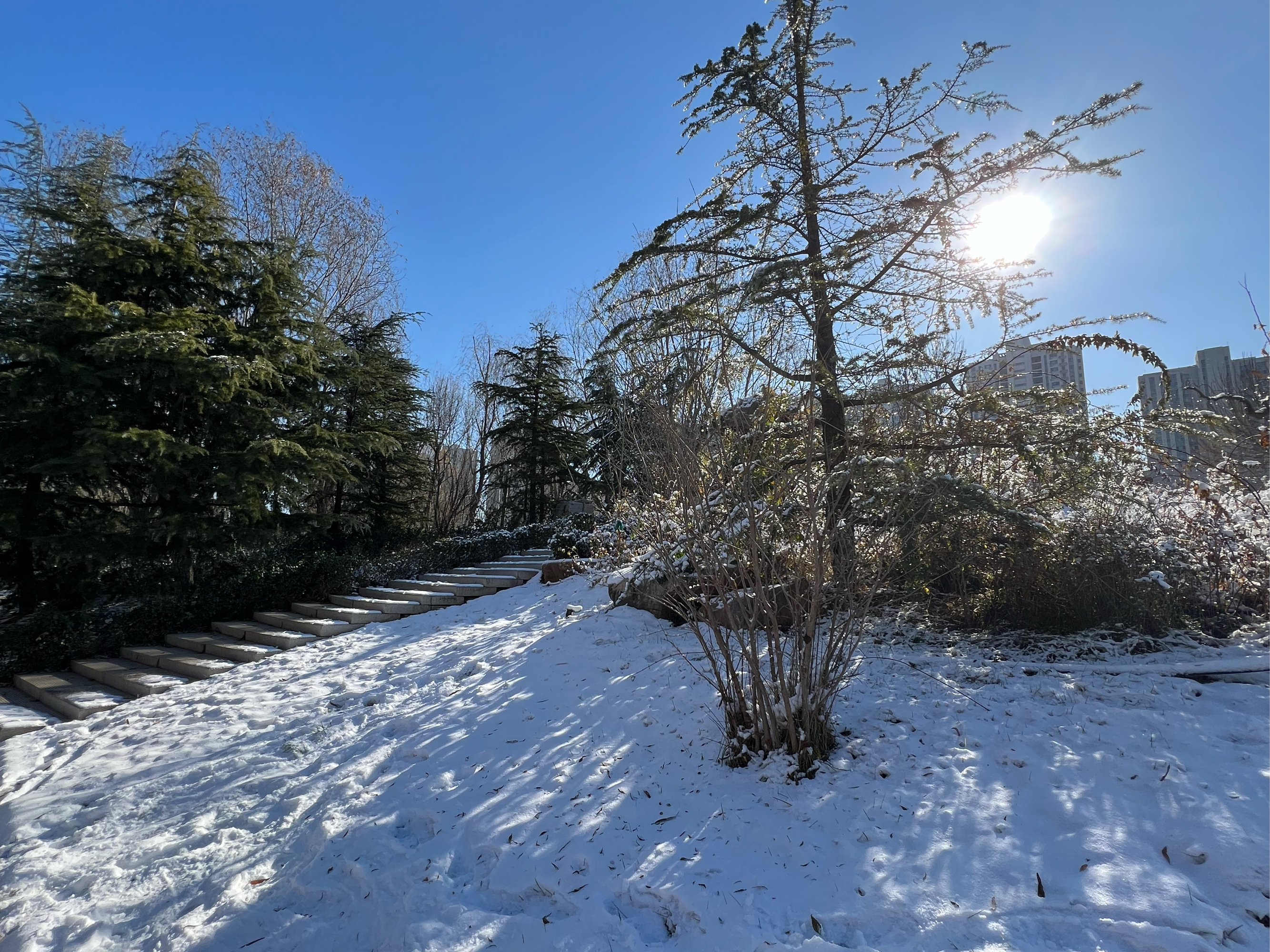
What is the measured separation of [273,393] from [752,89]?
778cm

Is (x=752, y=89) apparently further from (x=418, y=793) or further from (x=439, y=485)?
(x=439, y=485)

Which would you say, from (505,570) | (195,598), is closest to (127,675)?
(195,598)

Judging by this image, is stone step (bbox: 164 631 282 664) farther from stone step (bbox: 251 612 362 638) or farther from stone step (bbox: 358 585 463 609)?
stone step (bbox: 358 585 463 609)

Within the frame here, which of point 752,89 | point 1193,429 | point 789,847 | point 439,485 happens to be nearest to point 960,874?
point 789,847

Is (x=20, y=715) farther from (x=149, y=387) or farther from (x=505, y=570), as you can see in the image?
(x=505, y=570)

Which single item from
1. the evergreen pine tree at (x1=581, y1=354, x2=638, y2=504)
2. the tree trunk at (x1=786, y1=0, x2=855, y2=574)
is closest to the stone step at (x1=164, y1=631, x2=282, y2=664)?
the evergreen pine tree at (x1=581, y1=354, x2=638, y2=504)

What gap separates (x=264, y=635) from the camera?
23.5 feet

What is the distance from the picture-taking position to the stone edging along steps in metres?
5.82

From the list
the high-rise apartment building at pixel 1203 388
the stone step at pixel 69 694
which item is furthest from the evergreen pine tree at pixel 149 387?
the high-rise apartment building at pixel 1203 388

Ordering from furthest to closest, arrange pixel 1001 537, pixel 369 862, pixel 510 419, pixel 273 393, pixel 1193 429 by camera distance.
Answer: pixel 510 419 < pixel 273 393 < pixel 1001 537 < pixel 1193 429 < pixel 369 862

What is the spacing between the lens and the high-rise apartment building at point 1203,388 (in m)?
4.46

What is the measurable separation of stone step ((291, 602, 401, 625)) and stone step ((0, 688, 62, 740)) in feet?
8.61

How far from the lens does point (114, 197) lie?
9.77 metres

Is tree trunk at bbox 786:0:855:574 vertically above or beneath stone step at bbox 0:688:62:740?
above
